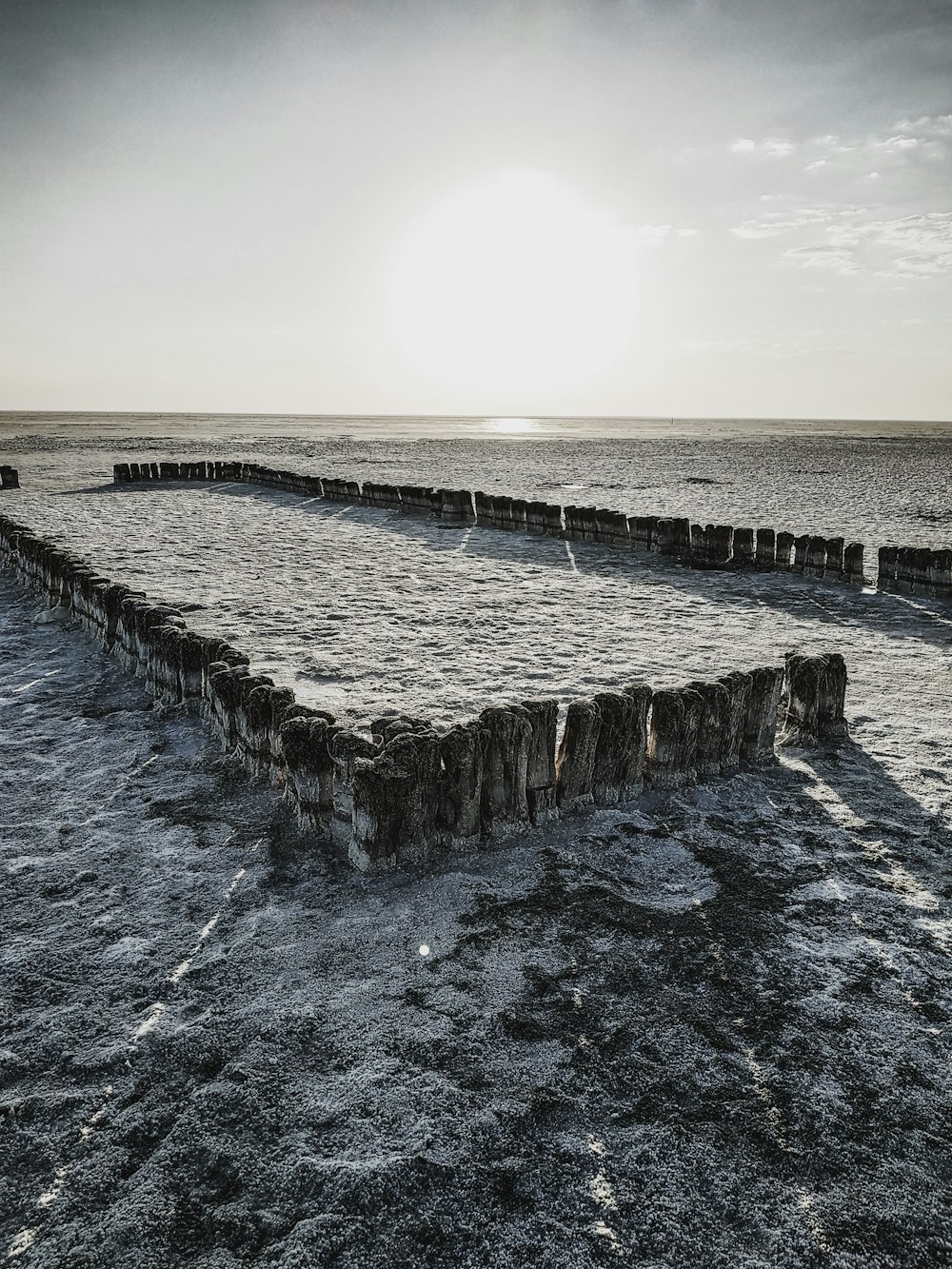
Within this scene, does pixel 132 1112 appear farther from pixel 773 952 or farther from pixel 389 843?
pixel 773 952

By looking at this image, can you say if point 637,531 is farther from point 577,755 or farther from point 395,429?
point 395,429

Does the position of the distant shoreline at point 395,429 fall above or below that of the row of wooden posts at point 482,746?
above

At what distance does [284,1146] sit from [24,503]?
1768 centimetres

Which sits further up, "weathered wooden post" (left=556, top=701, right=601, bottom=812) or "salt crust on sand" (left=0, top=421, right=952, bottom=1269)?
"weathered wooden post" (left=556, top=701, right=601, bottom=812)

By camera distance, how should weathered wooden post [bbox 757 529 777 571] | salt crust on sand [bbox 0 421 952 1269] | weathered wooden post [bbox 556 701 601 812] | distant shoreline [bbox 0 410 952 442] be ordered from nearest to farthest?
salt crust on sand [bbox 0 421 952 1269] < weathered wooden post [bbox 556 701 601 812] < weathered wooden post [bbox 757 529 777 571] < distant shoreline [bbox 0 410 952 442]

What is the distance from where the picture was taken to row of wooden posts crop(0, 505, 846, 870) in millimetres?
3459

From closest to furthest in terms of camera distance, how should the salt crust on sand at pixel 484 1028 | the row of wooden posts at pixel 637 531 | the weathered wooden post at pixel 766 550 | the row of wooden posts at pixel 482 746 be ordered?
the salt crust on sand at pixel 484 1028 → the row of wooden posts at pixel 482 746 → the row of wooden posts at pixel 637 531 → the weathered wooden post at pixel 766 550

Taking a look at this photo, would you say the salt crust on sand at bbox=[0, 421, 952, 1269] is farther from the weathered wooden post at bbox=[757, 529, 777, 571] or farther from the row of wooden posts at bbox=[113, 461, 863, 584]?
the weathered wooden post at bbox=[757, 529, 777, 571]

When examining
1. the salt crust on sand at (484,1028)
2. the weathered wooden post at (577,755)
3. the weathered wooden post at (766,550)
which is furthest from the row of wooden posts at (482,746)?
the weathered wooden post at (766,550)

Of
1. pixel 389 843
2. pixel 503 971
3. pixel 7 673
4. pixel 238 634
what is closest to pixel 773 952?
pixel 503 971

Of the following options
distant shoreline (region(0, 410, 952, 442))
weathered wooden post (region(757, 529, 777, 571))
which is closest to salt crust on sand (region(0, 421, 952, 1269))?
weathered wooden post (region(757, 529, 777, 571))

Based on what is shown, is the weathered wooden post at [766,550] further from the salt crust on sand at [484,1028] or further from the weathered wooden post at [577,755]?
the weathered wooden post at [577,755]

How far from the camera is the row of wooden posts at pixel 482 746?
346 centimetres

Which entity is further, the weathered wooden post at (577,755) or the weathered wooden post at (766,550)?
the weathered wooden post at (766,550)
